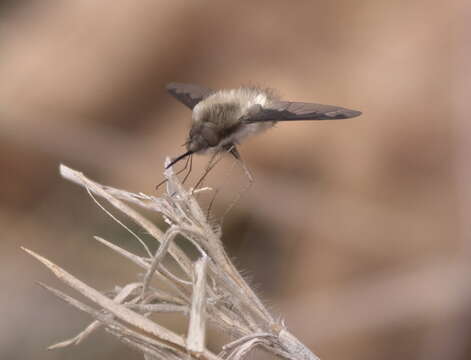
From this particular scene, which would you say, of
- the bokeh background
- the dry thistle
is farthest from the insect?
the bokeh background

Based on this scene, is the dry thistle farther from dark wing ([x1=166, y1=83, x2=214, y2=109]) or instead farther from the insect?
dark wing ([x1=166, y1=83, x2=214, y2=109])

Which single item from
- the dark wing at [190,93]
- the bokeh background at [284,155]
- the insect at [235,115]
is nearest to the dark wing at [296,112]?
the insect at [235,115]

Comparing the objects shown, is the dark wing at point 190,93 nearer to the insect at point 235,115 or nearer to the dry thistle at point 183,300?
the insect at point 235,115

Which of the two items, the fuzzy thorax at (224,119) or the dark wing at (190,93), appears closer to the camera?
the fuzzy thorax at (224,119)

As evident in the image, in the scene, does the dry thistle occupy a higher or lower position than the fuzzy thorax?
lower

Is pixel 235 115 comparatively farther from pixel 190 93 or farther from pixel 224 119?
pixel 190 93

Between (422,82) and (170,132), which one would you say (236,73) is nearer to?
(170,132)

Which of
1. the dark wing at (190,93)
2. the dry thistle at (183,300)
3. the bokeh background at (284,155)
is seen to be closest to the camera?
the dry thistle at (183,300)
